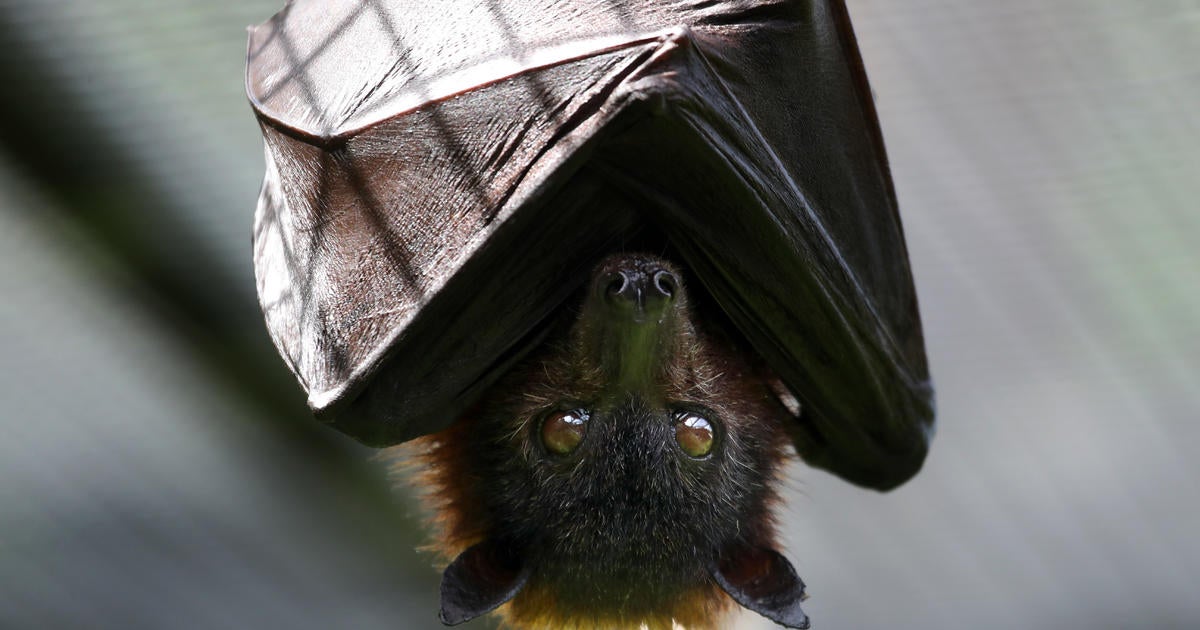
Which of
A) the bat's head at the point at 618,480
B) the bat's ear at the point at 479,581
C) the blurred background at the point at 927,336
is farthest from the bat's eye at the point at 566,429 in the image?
the blurred background at the point at 927,336

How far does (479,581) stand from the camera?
247 cm

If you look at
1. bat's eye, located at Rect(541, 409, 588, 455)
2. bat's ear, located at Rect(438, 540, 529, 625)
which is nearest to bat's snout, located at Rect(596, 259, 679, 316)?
bat's eye, located at Rect(541, 409, 588, 455)

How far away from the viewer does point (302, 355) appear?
2.21m

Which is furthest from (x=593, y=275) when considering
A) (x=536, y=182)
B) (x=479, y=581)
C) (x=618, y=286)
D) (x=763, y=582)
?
(x=763, y=582)

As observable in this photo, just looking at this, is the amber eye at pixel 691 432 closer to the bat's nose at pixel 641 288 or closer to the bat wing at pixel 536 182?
the bat wing at pixel 536 182

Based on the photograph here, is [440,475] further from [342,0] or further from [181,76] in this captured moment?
[181,76]

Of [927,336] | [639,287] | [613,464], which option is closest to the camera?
Result: [639,287]

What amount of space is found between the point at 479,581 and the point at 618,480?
0.41m

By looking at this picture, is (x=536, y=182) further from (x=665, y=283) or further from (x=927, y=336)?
(x=927, y=336)

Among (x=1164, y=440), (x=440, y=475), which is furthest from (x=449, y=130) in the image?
(x=1164, y=440)

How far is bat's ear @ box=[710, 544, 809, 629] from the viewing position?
2434mm

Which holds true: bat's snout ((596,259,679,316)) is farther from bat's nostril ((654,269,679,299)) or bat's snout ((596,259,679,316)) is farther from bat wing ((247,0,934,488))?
bat wing ((247,0,934,488))

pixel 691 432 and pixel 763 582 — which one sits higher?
pixel 691 432

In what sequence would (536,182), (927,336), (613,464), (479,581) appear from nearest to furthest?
(536,182) < (613,464) < (479,581) < (927,336)
